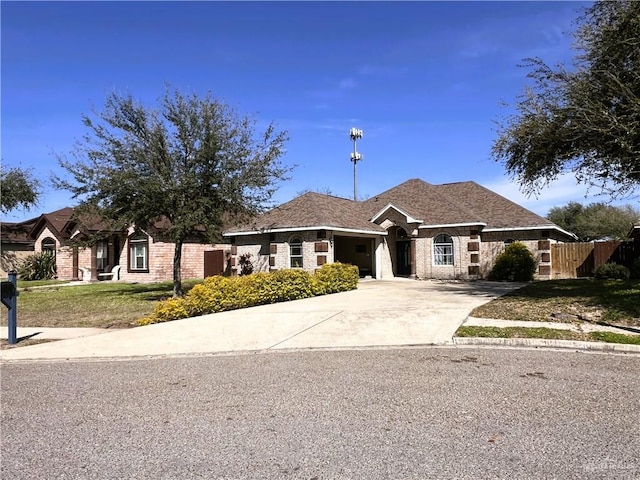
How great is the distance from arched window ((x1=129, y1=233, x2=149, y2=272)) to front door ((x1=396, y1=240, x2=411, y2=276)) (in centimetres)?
1423

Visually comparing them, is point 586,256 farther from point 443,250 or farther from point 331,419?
point 331,419

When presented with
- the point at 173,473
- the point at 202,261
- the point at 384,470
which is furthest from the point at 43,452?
the point at 202,261

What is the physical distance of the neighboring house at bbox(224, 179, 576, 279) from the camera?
23391 millimetres

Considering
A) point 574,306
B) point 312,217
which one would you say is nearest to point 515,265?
point 312,217

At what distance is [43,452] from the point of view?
445 cm

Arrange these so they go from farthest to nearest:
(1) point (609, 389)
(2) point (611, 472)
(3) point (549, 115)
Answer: (3) point (549, 115), (1) point (609, 389), (2) point (611, 472)

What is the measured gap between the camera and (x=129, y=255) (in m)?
29.1

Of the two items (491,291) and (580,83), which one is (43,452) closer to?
(580,83)

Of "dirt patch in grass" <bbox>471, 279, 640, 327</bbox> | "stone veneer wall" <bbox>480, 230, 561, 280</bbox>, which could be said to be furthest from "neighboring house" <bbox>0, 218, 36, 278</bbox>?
"dirt patch in grass" <bbox>471, 279, 640, 327</bbox>

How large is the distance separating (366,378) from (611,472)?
341cm

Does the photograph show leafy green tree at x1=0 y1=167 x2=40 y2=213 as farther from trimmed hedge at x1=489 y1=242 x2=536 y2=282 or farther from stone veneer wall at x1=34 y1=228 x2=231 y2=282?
trimmed hedge at x1=489 y1=242 x2=536 y2=282

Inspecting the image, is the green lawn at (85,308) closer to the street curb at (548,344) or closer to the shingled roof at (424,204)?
the street curb at (548,344)

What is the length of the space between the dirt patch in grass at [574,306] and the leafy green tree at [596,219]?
34.9m

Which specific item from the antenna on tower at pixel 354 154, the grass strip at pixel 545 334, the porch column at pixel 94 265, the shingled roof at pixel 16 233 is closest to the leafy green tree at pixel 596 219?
the antenna on tower at pixel 354 154
